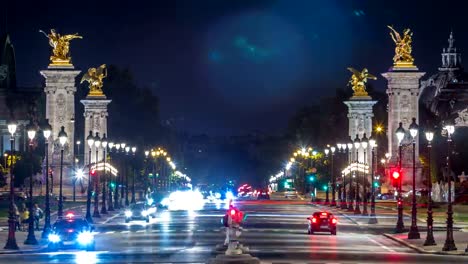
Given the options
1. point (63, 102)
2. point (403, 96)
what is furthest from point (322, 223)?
point (63, 102)

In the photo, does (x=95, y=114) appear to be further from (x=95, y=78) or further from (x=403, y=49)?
(x=403, y=49)

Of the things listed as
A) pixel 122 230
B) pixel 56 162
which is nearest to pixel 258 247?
pixel 122 230

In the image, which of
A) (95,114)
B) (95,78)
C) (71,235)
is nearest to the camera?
(71,235)

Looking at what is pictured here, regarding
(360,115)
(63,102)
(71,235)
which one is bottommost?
(71,235)

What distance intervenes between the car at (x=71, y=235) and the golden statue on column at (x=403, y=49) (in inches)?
3291

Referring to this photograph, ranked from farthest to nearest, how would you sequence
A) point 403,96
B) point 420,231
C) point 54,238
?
point 403,96
point 420,231
point 54,238

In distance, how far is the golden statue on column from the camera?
138m

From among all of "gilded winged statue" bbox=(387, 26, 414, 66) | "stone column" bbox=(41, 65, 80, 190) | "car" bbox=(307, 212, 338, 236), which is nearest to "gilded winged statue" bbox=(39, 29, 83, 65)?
"stone column" bbox=(41, 65, 80, 190)

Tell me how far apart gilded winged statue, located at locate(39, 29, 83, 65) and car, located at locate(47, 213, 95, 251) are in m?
Answer: 82.8

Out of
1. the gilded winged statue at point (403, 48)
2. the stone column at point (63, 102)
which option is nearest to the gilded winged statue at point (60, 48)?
the stone column at point (63, 102)

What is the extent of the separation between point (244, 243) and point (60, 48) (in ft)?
272

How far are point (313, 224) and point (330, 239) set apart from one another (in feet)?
15.7

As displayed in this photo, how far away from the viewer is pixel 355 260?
49.6m

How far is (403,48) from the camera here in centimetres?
13912
